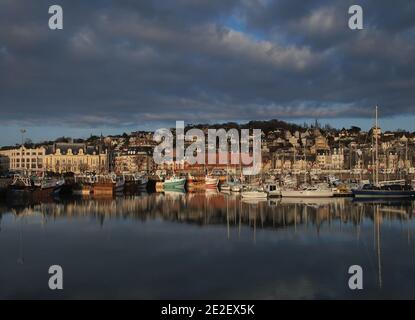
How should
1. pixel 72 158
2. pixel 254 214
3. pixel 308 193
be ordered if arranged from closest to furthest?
pixel 254 214 → pixel 308 193 → pixel 72 158

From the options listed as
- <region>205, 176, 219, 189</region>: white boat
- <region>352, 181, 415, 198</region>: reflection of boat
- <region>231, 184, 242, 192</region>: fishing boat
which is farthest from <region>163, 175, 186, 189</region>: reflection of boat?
<region>352, 181, 415, 198</region>: reflection of boat

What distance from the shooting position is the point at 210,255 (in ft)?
52.6

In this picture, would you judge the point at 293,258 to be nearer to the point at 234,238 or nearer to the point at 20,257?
the point at 234,238

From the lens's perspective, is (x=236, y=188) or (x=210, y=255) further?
(x=236, y=188)

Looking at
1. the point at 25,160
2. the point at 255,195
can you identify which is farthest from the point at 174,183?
the point at 25,160

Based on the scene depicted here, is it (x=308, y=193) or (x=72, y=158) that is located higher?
(x=72, y=158)

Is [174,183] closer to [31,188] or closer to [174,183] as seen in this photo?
[174,183]

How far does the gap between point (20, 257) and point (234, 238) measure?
8.11 metres

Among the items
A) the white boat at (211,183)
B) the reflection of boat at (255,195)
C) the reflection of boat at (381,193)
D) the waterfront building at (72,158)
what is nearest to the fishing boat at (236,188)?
the white boat at (211,183)

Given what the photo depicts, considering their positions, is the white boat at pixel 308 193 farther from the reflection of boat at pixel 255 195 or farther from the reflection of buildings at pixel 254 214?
the reflection of buildings at pixel 254 214

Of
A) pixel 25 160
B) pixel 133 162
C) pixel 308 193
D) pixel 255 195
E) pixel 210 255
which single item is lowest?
pixel 210 255

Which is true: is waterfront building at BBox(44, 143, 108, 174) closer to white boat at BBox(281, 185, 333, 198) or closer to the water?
white boat at BBox(281, 185, 333, 198)

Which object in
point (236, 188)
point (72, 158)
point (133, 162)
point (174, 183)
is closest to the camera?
point (236, 188)

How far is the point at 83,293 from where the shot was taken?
11312 mm
